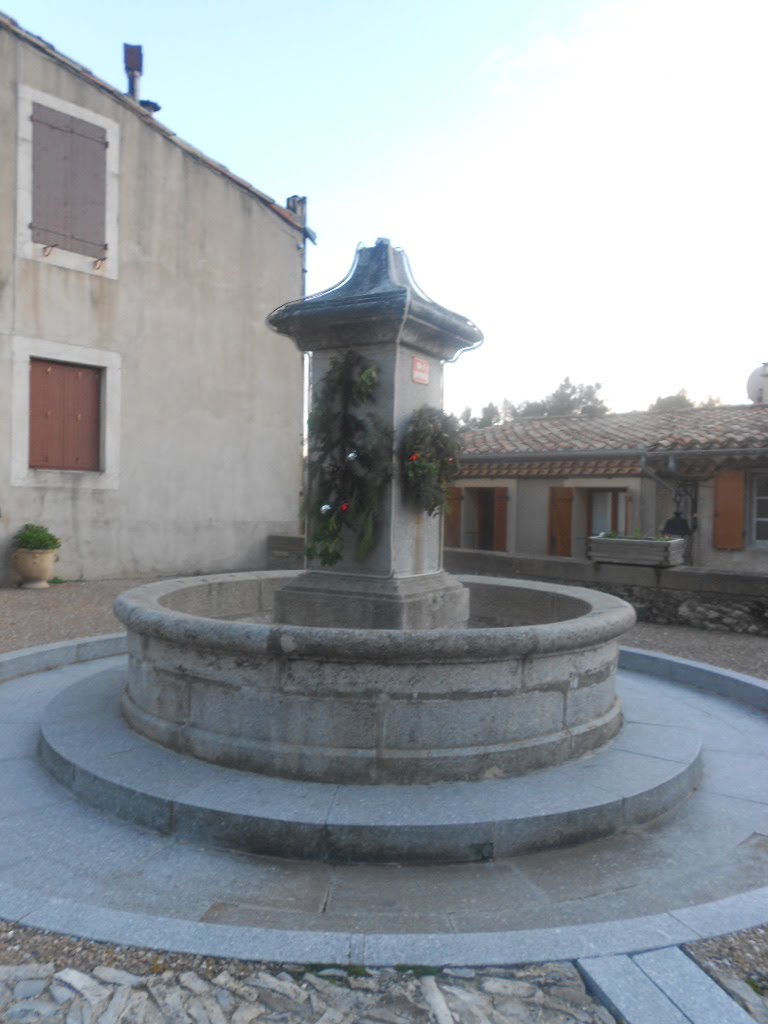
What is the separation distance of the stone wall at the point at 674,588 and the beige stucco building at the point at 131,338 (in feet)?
17.2

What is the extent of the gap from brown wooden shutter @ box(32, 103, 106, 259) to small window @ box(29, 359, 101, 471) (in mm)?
1881

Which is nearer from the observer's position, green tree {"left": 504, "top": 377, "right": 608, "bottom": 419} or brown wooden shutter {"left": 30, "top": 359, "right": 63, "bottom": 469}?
brown wooden shutter {"left": 30, "top": 359, "right": 63, "bottom": 469}

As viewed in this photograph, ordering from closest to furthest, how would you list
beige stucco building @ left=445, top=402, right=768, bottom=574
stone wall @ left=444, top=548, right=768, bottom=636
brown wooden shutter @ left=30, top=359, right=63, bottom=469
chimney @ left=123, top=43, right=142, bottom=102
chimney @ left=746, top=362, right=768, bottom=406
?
stone wall @ left=444, top=548, right=768, bottom=636 → brown wooden shutter @ left=30, top=359, right=63, bottom=469 → chimney @ left=123, top=43, right=142, bottom=102 → beige stucco building @ left=445, top=402, right=768, bottom=574 → chimney @ left=746, top=362, right=768, bottom=406

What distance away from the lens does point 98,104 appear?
40.3 feet

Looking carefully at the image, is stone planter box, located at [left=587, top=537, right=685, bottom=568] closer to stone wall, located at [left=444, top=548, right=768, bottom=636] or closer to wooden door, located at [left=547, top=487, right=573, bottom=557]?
stone wall, located at [left=444, top=548, right=768, bottom=636]

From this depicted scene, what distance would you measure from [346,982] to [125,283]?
12.2 meters

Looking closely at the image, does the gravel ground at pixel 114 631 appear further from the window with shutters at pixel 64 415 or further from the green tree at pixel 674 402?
the green tree at pixel 674 402

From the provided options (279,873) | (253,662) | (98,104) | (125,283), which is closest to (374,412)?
(253,662)

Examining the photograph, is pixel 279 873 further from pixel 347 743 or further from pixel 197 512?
pixel 197 512

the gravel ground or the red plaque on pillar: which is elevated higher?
the red plaque on pillar

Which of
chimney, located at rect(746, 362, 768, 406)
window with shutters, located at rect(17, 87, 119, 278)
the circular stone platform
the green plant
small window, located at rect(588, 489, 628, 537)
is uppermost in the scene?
window with shutters, located at rect(17, 87, 119, 278)

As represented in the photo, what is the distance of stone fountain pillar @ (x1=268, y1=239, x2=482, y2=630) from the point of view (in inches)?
192

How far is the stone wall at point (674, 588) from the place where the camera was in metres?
9.80

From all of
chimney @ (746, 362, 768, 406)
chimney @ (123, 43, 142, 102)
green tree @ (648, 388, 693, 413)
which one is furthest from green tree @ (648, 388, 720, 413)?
chimney @ (123, 43, 142, 102)
